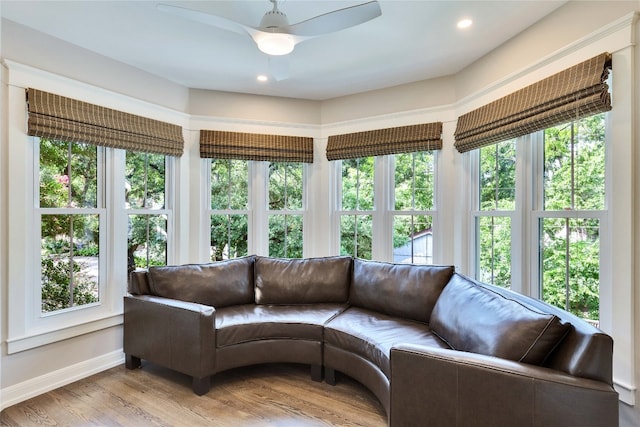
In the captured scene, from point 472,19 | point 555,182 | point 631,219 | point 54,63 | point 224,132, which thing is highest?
point 472,19

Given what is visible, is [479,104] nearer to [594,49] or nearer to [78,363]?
[594,49]

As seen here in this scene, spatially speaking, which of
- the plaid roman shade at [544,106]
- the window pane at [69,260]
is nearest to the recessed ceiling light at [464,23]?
the plaid roman shade at [544,106]

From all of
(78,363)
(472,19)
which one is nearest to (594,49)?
(472,19)

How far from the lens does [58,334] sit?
260 centimetres

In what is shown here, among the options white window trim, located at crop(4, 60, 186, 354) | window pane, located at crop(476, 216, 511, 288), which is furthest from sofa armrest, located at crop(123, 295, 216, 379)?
window pane, located at crop(476, 216, 511, 288)

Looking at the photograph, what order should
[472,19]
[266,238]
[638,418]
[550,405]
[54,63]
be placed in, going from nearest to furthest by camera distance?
[550,405], [638,418], [472,19], [54,63], [266,238]

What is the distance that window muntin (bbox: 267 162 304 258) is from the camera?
13.1 ft

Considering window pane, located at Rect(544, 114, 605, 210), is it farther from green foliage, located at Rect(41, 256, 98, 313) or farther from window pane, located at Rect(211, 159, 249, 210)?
green foliage, located at Rect(41, 256, 98, 313)

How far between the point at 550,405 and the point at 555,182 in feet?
5.14

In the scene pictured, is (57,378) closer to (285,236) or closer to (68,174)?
(68,174)

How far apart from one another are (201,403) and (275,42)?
2350mm

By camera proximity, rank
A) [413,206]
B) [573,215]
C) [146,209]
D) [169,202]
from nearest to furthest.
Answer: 1. [573,215]
2. [146,209]
3. [169,202]
4. [413,206]

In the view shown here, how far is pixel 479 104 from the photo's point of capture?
295 centimetres

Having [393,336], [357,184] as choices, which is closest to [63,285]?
[393,336]
